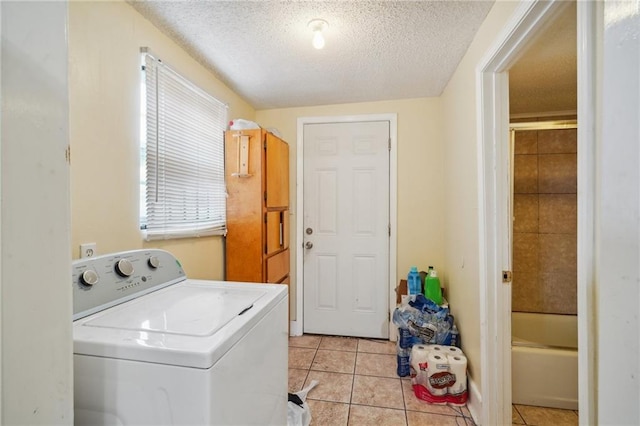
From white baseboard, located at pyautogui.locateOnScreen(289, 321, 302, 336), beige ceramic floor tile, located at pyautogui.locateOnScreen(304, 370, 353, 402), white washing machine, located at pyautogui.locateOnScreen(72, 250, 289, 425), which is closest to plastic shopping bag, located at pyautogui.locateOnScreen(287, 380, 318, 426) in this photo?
beige ceramic floor tile, located at pyautogui.locateOnScreen(304, 370, 353, 402)

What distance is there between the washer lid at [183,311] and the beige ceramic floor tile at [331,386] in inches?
43.5

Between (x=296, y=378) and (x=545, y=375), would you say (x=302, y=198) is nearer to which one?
(x=296, y=378)

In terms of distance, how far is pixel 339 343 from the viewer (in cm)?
265

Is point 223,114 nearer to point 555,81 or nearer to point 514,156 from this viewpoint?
point 555,81

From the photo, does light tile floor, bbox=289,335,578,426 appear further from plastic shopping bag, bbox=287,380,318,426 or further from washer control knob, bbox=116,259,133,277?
washer control knob, bbox=116,259,133,277

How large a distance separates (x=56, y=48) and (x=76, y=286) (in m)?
0.83

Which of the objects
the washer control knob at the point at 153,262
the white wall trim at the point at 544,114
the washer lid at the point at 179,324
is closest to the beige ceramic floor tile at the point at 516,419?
the washer lid at the point at 179,324

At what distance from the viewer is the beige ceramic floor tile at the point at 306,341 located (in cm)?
262

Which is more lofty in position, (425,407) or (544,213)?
(544,213)

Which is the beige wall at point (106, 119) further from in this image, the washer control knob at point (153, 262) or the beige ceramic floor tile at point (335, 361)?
the beige ceramic floor tile at point (335, 361)

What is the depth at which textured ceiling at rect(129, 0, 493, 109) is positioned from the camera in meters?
1.45

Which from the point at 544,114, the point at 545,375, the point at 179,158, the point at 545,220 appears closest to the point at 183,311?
the point at 179,158

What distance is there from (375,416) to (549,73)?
2572mm

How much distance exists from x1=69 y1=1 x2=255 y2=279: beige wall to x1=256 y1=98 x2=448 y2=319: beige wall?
6.31 ft
